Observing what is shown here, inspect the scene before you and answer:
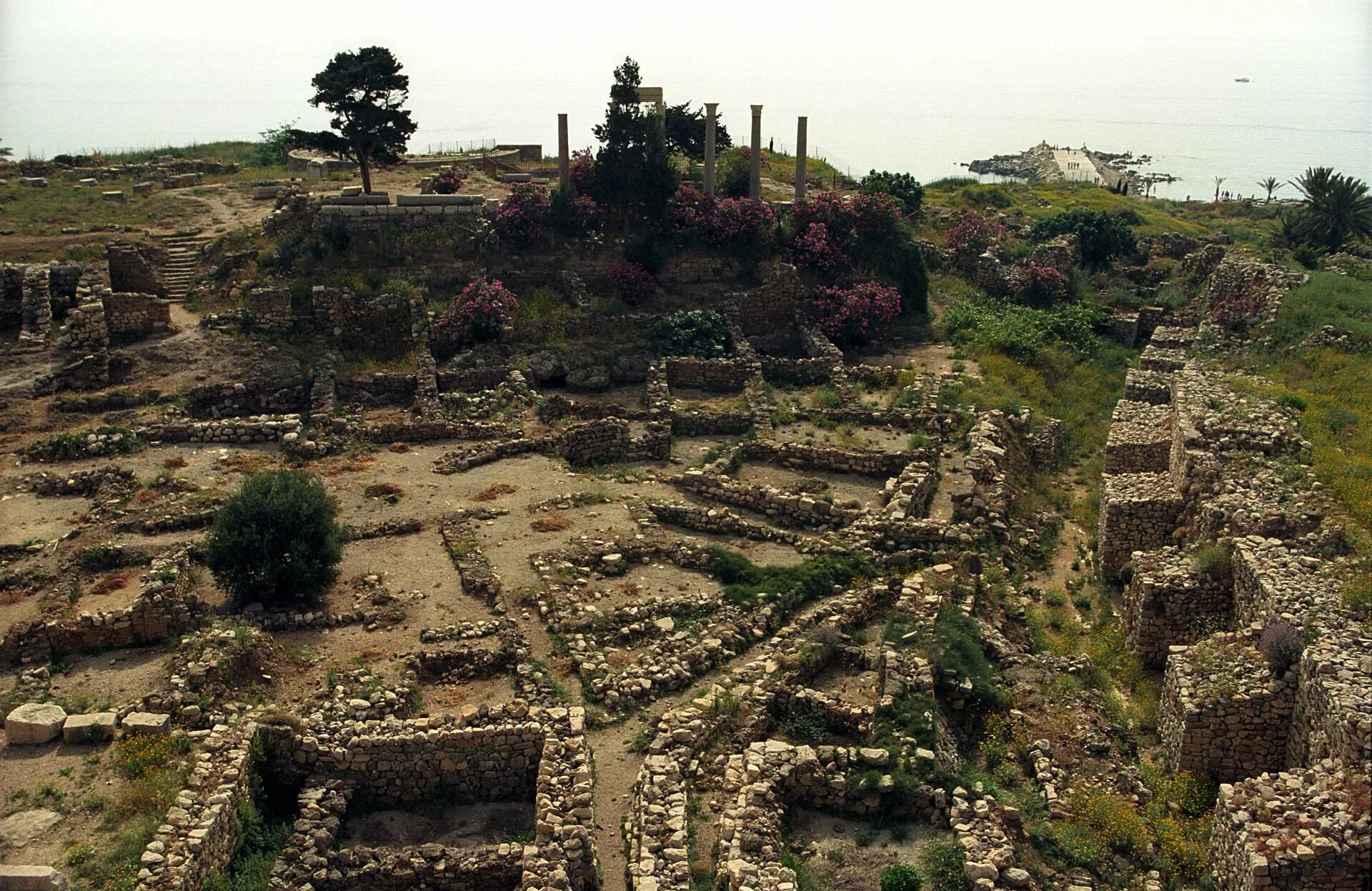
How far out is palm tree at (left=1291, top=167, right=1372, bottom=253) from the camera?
3450 centimetres

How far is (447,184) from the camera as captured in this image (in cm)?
3206

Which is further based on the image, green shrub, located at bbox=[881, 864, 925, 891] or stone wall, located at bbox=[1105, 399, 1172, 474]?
stone wall, located at bbox=[1105, 399, 1172, 474]

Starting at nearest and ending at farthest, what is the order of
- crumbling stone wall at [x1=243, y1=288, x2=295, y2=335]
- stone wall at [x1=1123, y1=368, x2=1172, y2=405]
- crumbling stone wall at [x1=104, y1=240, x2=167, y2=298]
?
stone wall at [x1=1123, y1=368, x2=1172, y2=405], crumbling stone wall at [x1=243, y1=288, x2=295, y2=335], crumbling stone wall at [x1=104, y1=240, x2=167, y2=298]

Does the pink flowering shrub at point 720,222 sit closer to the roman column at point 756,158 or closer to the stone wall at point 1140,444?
the roman column at point 756,158

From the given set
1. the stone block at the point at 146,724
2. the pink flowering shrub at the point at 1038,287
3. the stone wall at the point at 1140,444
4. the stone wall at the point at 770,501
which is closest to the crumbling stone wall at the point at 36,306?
the stone wall at the point at 770,501

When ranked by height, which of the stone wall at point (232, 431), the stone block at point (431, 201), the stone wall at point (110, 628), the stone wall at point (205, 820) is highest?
the stone block at point (431, 201)

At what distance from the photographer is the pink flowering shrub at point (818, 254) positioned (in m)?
30.6

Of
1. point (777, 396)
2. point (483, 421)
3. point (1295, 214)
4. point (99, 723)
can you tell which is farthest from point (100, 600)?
point (1295, 214)

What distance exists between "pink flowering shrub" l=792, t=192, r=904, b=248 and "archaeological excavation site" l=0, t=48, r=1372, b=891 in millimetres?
91

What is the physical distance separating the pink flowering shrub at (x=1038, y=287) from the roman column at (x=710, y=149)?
813cm

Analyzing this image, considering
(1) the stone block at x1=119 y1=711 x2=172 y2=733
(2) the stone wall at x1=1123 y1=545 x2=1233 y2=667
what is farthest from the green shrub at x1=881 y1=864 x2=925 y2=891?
(1) the stone block at x1=119 y1=711 x2=172 y2=733

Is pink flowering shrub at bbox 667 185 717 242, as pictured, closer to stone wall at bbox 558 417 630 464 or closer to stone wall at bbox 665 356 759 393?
stone wall at bbox 665 356 759 393

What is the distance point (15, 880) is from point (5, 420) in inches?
558

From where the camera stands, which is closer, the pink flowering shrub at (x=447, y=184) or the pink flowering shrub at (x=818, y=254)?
the pink flowering shrub at (x=818, y=254)
